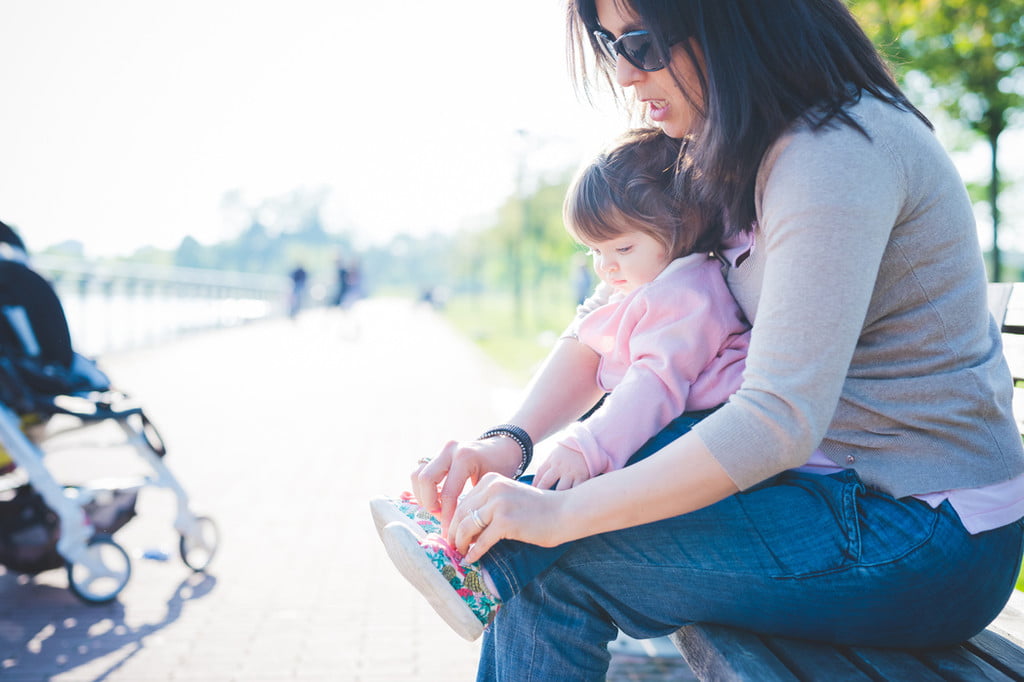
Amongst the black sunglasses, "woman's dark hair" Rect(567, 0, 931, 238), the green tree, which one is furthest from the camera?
the green tree

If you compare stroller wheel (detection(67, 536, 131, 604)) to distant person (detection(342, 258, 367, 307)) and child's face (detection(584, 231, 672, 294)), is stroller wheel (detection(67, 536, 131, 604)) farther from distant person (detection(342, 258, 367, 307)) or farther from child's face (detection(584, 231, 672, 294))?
distant person (detection(342, 258, 367, 307))

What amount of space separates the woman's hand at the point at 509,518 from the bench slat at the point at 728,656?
32cm

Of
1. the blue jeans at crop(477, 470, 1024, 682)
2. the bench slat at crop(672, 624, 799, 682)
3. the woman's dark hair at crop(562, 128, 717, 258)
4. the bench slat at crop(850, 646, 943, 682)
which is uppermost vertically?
the woman's dark hair at crop(562, 128, 717, 258)

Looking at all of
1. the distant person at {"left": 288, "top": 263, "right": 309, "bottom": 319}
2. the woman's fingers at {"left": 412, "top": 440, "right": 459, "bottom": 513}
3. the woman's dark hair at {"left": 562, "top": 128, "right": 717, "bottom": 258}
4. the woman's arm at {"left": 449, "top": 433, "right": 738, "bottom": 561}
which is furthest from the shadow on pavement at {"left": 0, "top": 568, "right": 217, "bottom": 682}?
the distant person at {"left": 288, "top": 263, "right": 309, "bottom": 319}

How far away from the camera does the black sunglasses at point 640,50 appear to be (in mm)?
1532

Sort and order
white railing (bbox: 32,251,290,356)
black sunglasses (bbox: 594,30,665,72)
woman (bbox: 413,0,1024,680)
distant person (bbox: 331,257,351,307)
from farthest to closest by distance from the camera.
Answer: distant person (bbox: 331,257,351,307) → white railing (bbox: 32,251,290,356) → black sunglasses (bbox: 594,30,665,72) → woman (bbox: 413,0,1024,680)

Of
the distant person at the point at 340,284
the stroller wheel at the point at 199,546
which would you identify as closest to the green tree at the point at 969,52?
the stroller wheel at the point at 199,546

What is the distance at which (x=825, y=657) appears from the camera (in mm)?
1485

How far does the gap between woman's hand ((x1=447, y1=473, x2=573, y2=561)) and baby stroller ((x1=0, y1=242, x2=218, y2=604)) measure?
269 centimetres

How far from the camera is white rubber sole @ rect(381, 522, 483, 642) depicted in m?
1.39

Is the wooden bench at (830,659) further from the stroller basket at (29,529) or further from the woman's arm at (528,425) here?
the stroller basket at (29,529)

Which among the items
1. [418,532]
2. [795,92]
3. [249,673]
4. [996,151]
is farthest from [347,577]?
[996,151]

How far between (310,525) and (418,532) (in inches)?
140

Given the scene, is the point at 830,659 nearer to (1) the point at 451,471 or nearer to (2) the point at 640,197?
(1) the point at 451,471
